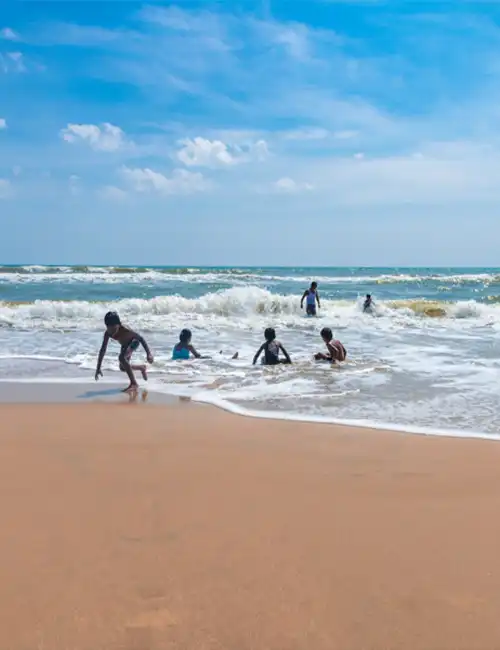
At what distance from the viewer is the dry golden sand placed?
7.18 feet

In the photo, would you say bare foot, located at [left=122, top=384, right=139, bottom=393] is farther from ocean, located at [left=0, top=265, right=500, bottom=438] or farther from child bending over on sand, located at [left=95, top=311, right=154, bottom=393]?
child bending over on sand, located at [left=95, top=311, right=154, bottom=393]

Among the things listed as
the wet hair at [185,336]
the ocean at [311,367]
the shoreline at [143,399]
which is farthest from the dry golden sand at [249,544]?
the wet hair at [185,336]

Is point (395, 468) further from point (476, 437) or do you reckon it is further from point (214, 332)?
point (214, 332)

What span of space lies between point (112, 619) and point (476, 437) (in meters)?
3.55

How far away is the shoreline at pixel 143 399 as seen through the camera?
512 centimetres

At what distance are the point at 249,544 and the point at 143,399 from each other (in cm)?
419

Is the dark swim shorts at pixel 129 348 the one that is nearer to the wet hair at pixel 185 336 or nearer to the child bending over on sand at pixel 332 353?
the wet hair at pixel 185 336

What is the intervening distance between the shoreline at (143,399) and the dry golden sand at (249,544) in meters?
0.40

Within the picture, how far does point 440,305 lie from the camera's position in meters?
25.6

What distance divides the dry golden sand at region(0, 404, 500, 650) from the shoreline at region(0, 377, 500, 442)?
404 millimetres

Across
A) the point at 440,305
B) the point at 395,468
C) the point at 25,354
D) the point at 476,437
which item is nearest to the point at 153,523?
the point at 395,468

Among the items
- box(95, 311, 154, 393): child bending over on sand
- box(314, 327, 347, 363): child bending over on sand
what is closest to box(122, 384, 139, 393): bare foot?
box(95, 311, 154, 393): child bending over on sand

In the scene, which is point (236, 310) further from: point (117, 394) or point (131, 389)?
point (117, 394)

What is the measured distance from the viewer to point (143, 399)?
269 inches
